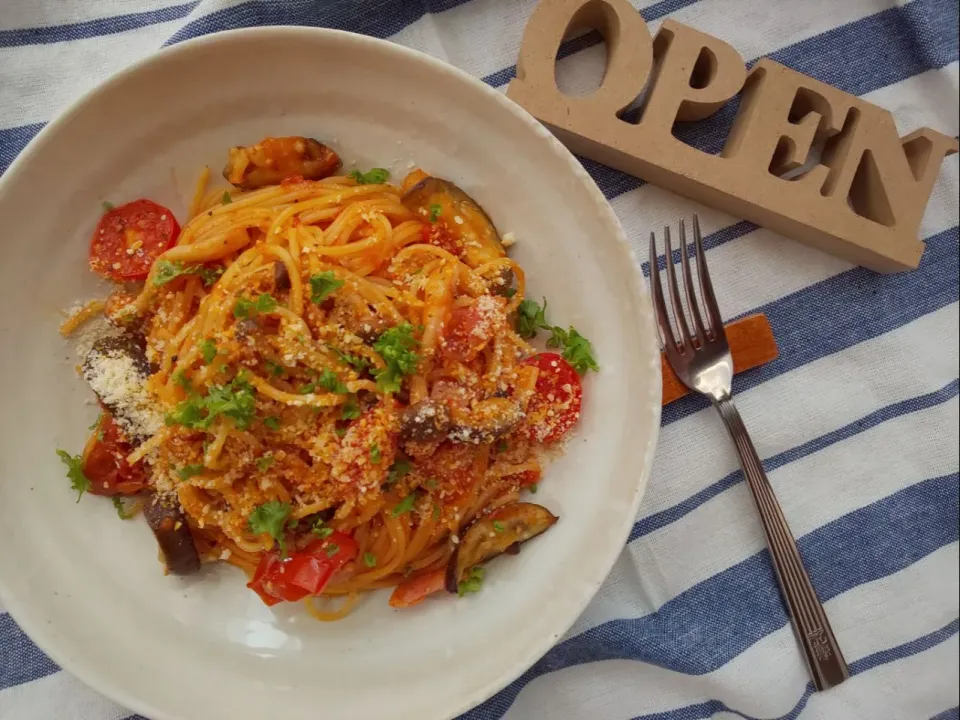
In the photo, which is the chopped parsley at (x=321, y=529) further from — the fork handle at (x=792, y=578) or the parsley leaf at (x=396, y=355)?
the fork handle at (x=792, y=578)

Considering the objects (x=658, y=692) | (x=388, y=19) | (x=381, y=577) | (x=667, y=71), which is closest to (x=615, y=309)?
(x=667, y=71)

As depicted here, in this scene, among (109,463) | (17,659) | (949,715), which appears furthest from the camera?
(949,715)

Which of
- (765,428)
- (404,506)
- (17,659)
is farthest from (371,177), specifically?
(17,659)

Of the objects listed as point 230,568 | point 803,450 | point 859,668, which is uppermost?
point 230,568

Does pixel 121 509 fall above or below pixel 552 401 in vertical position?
below

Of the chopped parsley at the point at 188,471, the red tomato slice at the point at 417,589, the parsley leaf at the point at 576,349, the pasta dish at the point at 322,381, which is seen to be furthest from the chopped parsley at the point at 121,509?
the parsley leaf at the point at 576,349

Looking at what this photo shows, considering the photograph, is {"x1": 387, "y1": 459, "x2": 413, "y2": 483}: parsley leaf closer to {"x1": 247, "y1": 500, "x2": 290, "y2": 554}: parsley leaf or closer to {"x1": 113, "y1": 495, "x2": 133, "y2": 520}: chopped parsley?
{"x1": 247, "y1": 500, "x2": 290, "y2": 554}: parsley leaf

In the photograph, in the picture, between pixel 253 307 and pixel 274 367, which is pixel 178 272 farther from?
pixel 274 367

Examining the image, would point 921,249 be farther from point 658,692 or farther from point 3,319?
point 3,319
